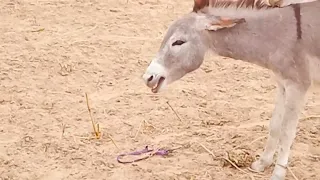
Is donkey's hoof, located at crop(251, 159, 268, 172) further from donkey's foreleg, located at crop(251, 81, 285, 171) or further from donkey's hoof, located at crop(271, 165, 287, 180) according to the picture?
donkey's hoof, located at crop(271, 165, 287, 180)

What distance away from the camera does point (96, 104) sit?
5.11 meters

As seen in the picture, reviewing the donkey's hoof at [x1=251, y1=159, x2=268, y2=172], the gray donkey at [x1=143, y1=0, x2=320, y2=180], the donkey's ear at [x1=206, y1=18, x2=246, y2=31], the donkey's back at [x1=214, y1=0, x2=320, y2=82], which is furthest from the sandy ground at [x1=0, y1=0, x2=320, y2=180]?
the donkey's ear at [x1=206, y1=18, x2=246, y2=31]

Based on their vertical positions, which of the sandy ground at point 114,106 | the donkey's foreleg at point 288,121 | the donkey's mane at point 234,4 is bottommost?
the sandy ground at point 114,106

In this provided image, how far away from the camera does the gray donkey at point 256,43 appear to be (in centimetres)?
386

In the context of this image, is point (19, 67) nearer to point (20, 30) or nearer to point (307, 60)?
point (20, 30)

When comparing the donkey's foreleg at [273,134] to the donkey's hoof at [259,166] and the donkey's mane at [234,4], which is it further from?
the donkey's mane at [234,4]

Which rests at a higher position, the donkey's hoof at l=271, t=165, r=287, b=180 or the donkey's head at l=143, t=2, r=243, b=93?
the donkey's head at l=143, t=2, r=243, b=93

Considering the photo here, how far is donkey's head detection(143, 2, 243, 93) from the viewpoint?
3.92 meters

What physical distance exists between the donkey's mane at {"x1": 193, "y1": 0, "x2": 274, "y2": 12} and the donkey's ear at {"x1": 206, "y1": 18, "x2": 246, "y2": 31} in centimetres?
9

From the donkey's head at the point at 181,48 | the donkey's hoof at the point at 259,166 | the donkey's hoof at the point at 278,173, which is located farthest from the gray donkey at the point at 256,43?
the donkey's hoof at the point at 259,166

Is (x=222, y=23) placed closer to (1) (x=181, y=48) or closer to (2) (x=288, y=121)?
(1) (x=181, y=48)

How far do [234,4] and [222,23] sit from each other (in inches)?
6.0

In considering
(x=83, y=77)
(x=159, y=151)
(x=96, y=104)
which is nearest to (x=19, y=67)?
(x=83, y=77)

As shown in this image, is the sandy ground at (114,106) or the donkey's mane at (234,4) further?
the sandy ground at (114,106)
